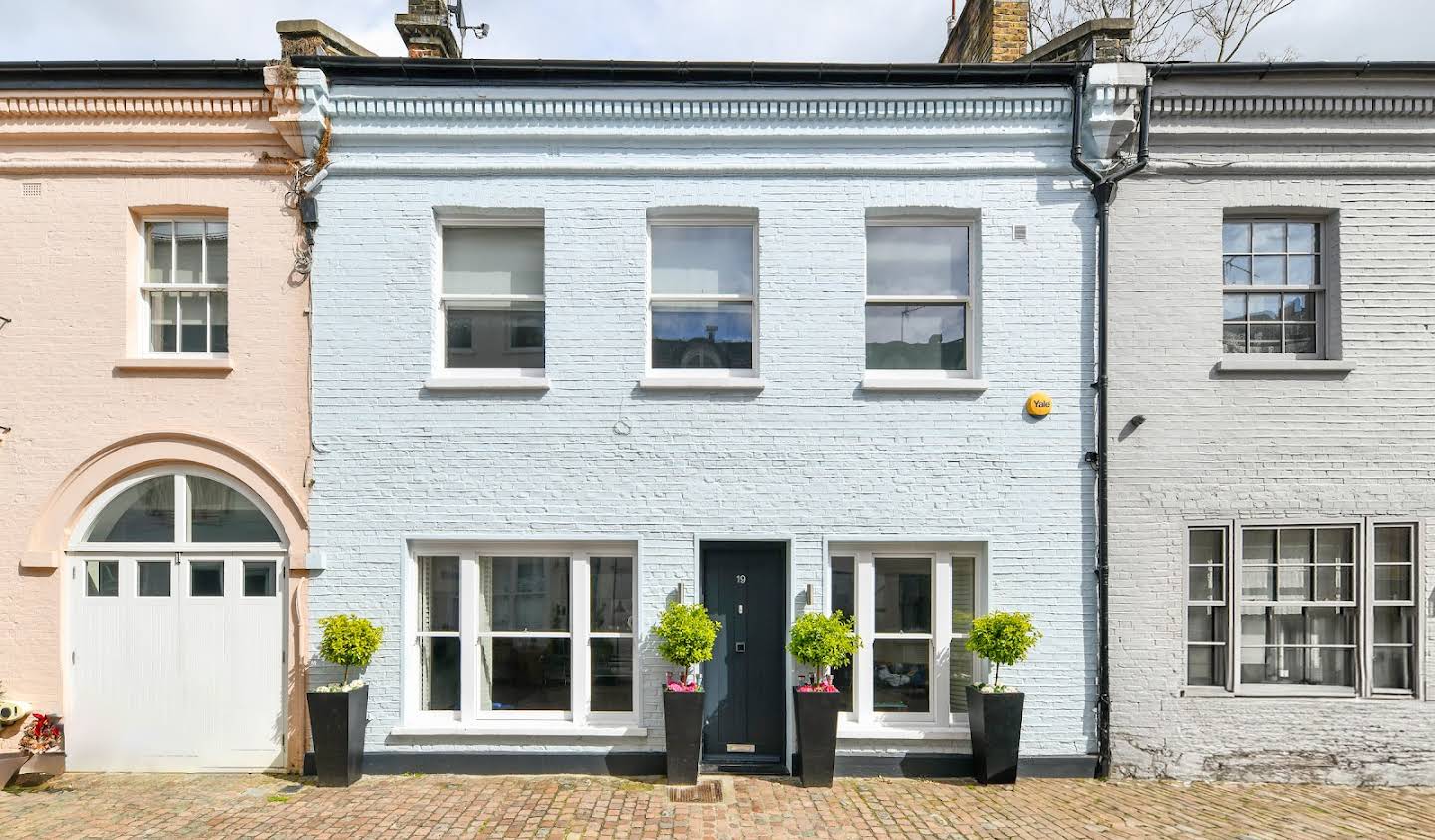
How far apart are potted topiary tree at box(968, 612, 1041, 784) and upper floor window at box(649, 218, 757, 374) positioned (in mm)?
3486

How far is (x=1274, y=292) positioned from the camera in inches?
313

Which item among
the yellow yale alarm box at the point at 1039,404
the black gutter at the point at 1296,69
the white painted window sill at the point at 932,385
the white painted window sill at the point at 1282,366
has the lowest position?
the yellow yale alarm box at the point at 1039,404

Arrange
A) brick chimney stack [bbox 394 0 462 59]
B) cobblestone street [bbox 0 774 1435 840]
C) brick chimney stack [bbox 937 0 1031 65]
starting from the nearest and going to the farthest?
cobblestone street [bbox 0 774 1435 840] < brick chimney stack [bbox 394 0 462 59] < brick chimney stack [bbox 937 0 1031 65]

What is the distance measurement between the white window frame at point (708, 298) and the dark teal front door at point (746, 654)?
179 cm

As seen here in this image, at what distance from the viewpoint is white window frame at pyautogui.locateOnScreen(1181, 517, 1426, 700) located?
303 inches

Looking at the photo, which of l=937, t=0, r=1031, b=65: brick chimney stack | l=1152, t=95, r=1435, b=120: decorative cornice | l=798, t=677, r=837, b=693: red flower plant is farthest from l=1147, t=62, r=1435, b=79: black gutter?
l=798, t=677, r=837, b=693: red flower plant

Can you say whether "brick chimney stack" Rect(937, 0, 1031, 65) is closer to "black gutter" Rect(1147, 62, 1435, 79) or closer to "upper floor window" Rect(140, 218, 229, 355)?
"black gutter" Rect(1147, 62, 1435, 79)

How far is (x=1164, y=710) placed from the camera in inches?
302

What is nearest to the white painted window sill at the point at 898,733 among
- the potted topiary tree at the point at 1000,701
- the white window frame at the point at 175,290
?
the potted topiary tree at the point at 1000,701

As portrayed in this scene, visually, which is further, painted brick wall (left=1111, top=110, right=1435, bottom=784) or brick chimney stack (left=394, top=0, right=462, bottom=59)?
brick chimney stack (left=394, top=0, right=462, bottom=59)

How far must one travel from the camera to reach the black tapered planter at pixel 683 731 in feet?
23.9

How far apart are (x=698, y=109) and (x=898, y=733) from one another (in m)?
6.71

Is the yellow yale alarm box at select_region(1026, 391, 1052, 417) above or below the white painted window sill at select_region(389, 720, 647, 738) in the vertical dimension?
above

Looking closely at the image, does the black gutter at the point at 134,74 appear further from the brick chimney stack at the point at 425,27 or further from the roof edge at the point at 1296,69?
the roof edge at the point at 1296,69
